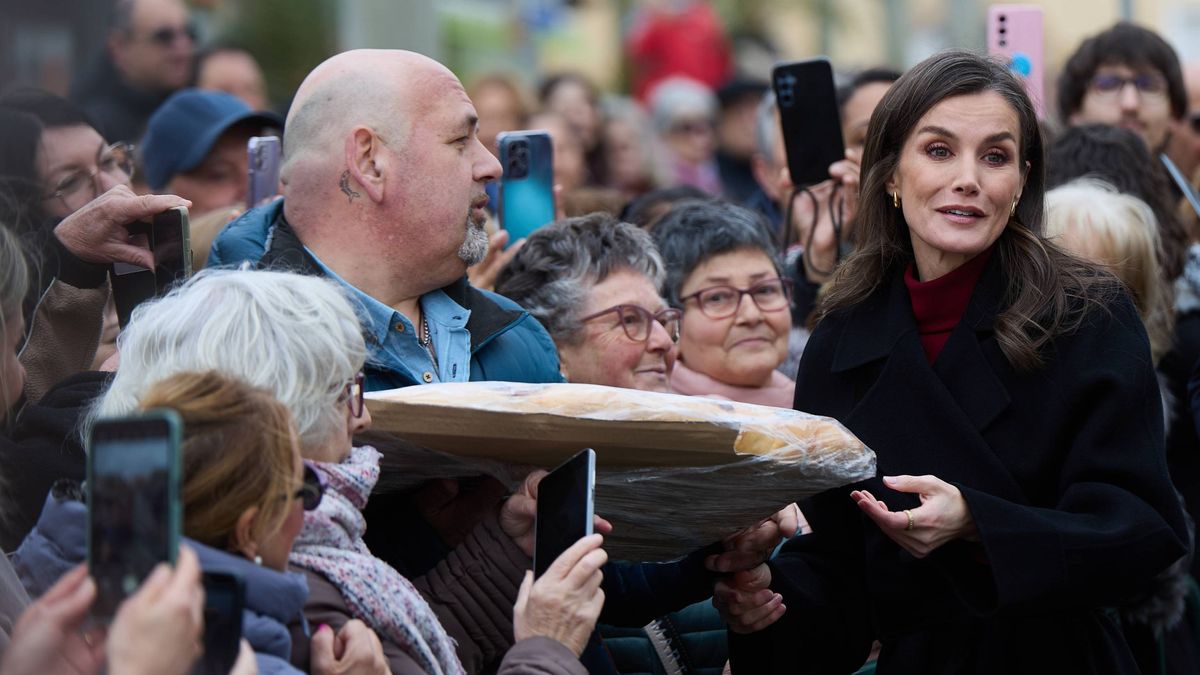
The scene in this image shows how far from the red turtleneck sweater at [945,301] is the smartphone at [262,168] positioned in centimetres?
203

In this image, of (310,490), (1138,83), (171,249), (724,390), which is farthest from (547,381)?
(1138,83)

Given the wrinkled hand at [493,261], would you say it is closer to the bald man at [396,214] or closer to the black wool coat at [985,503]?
the bald man at [396,214]

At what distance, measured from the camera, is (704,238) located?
4949 mm

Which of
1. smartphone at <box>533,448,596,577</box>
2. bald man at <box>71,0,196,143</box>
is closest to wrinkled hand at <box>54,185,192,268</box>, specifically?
smartphone at <box>533,448,596,577</box>

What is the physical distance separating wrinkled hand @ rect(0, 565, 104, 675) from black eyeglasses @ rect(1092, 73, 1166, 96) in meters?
4.88

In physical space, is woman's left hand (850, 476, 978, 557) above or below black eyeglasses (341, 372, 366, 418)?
below

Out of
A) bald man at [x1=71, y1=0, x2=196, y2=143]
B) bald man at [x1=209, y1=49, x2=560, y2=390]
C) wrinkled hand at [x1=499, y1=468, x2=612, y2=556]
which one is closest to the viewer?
wrinkled hand at [x1=499, y1=468, x2=612, y2=556]

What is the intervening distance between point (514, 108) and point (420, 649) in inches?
223

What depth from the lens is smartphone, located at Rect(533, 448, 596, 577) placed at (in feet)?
9.41

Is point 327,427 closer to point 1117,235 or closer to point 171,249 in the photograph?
point 171,249

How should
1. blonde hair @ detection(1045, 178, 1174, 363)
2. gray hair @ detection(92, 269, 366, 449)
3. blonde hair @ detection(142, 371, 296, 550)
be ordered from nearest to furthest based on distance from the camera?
blonde hair @ detection(142, 371, 296, 550), gray hair @ detection(92, 269, 366, 449), blonde hair @ detection(1045, 178, 1174, 363)

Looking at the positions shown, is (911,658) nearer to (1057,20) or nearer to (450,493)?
(450,493)

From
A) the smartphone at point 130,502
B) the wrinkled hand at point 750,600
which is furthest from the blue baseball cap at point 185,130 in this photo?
the smartphone at point 130,502

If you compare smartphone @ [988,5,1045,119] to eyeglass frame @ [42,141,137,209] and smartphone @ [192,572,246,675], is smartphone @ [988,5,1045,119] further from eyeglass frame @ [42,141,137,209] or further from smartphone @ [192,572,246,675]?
smartphone @ [192,572,246,675]
